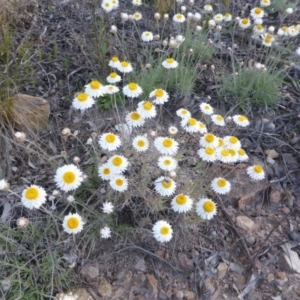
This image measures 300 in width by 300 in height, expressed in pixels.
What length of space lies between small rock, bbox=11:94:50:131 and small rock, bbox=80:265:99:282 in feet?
3.26

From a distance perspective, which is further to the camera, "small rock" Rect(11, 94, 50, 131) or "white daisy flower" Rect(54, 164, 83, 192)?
"small rock" Rect(11, 94, 50, 131)

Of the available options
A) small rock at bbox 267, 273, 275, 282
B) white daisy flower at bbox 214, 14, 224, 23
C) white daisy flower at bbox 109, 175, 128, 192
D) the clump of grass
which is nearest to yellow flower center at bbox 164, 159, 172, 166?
white daisy flower at bbox 109, 175, 128, 192

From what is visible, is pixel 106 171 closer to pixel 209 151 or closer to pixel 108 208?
pixel 108 208

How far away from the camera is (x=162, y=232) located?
6.88ft

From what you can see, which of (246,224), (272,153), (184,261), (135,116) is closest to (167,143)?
(135,116)

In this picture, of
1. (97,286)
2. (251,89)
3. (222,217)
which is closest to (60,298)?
(97,286)

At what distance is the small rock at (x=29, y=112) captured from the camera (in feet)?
8.82

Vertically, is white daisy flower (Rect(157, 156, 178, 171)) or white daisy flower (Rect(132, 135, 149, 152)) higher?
white daisy flower (Rect(132, 135, 149, 152))

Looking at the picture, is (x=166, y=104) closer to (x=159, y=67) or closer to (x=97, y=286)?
(x=159, y=67)

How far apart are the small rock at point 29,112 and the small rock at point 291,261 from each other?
1791 millimetres

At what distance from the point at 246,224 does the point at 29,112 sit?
1.62m

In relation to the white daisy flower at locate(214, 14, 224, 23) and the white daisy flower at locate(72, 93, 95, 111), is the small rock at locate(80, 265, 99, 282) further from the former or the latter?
the white daisy flower at locate(214, 14, 224, 23)

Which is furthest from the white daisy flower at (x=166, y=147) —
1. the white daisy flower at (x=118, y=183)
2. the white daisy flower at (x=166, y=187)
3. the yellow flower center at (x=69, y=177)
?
the yellow flower center at (x=69, y=177)

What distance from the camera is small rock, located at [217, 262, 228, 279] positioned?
7.54ft
